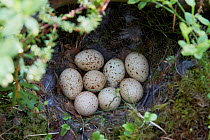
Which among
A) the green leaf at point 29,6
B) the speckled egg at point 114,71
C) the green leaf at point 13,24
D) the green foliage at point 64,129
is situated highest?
the green leaf at point 29,6

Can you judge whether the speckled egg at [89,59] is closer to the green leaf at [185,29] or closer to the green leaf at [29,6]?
the green leaf at [185,29]

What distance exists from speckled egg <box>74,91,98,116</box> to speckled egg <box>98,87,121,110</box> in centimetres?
6

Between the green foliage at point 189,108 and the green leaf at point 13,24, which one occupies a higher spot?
the green leaf at point 13,24

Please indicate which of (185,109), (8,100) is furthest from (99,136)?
(8,100)

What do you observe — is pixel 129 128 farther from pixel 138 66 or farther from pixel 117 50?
pixel 117 50

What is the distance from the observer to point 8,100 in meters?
1.80

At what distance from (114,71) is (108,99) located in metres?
0.30

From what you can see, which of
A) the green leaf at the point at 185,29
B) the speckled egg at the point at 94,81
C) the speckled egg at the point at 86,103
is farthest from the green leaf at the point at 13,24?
the speckled egg at the point at 94,81

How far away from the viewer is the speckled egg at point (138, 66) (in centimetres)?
231

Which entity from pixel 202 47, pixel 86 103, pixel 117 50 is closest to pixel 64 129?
pixel 86 103

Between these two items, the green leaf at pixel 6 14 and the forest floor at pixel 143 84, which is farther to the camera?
the forest floor at pixel 143 84

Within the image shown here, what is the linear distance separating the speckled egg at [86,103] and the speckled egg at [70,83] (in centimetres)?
8

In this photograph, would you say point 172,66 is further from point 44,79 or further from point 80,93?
point 44,79

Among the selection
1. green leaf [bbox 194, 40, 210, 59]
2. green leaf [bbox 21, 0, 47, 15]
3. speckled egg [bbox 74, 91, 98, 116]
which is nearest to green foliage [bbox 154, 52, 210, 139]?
green leaf [bbox 194, 40, 210, 59]
